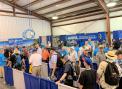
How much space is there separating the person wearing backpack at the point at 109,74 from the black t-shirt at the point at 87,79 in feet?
0.74

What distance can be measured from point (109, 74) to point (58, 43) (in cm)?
1153

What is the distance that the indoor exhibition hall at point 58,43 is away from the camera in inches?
189

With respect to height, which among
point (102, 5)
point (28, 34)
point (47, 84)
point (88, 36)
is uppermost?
point (102, 5)

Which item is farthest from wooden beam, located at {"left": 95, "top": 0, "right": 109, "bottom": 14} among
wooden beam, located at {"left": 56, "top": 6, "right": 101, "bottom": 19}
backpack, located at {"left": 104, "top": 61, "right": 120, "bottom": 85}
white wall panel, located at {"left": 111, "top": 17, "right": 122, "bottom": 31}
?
backpack, located at {"left": 104, "top": 61, "right": 120, "bottom": 85}

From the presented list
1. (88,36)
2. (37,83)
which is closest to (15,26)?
(88,36)

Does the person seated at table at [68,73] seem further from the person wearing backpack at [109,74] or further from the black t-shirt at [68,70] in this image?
the person wearing backpack at [109,74]

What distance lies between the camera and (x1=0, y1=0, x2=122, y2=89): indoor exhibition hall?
480 cm

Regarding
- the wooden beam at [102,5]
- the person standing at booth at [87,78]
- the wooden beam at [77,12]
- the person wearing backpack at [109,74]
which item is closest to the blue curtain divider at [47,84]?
the person standing at booth at [87,78]

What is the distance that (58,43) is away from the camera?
15.2m

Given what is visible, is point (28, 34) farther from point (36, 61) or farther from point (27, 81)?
point (27, 81)

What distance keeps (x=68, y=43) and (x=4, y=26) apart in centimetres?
624

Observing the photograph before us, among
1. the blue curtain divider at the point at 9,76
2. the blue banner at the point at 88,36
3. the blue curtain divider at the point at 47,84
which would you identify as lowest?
the blue curtain divider at the point at 9,76

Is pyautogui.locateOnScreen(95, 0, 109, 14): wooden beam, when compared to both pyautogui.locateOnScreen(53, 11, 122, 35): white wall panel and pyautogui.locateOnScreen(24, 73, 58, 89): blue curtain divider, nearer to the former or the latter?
pyautogui.locateOnScreen(53, 11, 122, 35): white wall panel

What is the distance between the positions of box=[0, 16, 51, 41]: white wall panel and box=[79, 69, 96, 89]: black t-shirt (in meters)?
13.7
